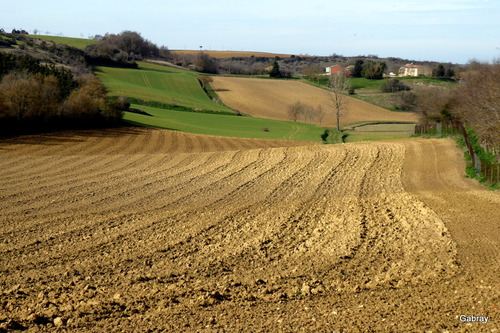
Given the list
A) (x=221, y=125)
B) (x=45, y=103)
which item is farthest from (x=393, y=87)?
(x=45, y=103)

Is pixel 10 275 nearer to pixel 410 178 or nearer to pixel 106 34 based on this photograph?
pixel 410 178

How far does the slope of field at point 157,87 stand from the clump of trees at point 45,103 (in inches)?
835

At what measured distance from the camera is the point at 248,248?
13.3 meters

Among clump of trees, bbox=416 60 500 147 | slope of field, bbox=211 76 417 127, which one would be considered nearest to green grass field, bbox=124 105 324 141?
clump of trees, bbox=416 60 500 147

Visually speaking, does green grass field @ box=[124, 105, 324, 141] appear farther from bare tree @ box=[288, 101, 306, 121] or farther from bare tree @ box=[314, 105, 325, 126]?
bare tree @ box=[314, 105, 325, 126]

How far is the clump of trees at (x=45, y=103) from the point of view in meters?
40.8

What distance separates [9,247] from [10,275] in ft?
7.81

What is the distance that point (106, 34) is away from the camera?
160m

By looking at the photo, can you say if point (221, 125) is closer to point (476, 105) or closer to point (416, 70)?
point (476, 105)

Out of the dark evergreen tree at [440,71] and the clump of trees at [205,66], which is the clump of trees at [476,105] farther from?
the clump of trees at [205,66]

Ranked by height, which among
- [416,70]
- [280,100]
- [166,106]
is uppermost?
[416,70]

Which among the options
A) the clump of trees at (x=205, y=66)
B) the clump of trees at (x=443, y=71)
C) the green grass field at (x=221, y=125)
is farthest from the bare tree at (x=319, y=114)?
the clump of trees at (x=443, y=71)

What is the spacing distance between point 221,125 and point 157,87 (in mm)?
36137

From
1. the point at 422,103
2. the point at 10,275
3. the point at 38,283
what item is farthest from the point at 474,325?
the point at 422,103
